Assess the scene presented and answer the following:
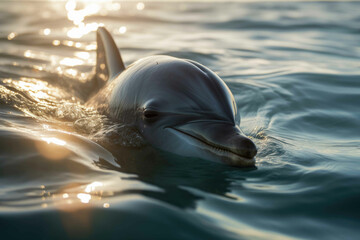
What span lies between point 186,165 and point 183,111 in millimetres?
689

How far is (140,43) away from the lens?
51.1 feet

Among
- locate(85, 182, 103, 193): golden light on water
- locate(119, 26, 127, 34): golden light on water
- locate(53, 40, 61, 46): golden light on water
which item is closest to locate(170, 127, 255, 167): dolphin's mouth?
locate(85, 182, 103, 193): golden light on water

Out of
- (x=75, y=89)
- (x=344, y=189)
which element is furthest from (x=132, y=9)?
(x=344, y=189)

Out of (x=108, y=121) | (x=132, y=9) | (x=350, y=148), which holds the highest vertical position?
(x=132, y=9)

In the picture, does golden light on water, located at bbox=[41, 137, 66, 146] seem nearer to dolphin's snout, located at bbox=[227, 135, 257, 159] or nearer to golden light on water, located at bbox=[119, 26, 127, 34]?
dolphin's snout, located at bbox=[227, 135, 257, 159]

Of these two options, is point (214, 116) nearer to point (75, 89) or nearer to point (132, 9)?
point (75, 89)

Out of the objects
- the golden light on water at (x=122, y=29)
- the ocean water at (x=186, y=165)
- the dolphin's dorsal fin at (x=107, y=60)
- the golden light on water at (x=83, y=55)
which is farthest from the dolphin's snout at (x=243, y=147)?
the golden light on water at (x=122, y=29)

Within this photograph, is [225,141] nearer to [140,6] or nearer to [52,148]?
[52,148]

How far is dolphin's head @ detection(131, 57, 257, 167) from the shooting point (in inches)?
188

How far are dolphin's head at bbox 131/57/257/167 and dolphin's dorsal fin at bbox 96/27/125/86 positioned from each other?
5.92 ft

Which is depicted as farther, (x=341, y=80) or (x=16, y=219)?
(x=341, y=80)

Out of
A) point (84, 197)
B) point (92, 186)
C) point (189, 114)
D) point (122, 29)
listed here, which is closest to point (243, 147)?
point (189, 114)

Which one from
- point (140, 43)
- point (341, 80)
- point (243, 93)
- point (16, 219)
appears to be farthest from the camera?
point (140, 43)

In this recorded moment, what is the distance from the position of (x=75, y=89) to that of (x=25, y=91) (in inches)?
63.7
